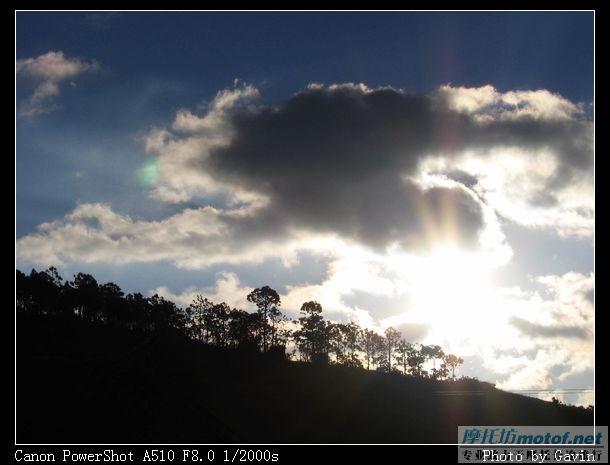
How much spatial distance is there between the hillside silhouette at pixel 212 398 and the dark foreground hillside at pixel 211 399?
0.31 ft

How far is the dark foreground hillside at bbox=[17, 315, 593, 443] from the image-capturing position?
111ft

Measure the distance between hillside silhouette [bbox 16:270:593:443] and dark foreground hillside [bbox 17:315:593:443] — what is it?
0.10m

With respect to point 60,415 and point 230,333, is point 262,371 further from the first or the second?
point 230,333

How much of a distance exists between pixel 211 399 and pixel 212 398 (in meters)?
0.44

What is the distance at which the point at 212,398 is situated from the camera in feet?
173

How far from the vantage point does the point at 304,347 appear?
134 m

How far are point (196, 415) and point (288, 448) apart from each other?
11.4m

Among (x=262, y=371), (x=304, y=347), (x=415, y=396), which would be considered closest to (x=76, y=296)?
(x=304, y=347)

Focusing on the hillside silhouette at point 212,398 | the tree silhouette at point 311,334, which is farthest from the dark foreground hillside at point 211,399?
the tree silhouette at point 311,334
